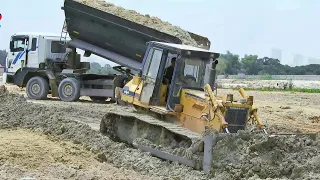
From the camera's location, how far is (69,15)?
61.7 ft

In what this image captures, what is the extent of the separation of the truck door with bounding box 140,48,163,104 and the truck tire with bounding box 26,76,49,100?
9881 mm

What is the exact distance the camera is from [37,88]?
67.5 ft

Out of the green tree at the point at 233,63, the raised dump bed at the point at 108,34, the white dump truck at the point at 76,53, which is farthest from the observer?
the green tree at the point at 233,63

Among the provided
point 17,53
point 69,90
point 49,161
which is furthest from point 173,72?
point 17,53

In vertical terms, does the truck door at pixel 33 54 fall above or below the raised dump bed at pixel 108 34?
below

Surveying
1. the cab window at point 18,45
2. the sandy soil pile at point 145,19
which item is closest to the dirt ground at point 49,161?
the sandy soil pile at point 145,19

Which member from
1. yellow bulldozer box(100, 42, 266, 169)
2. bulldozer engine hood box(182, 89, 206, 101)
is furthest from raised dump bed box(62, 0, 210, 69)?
bulldozer engine hood box(182, 89, 206, 101)

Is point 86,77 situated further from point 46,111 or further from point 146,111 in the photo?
point 146,111

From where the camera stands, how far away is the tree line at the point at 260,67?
201 feet

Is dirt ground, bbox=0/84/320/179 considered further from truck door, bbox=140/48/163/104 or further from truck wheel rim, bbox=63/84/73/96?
truck wheel rim, bbox=63/84/73/96

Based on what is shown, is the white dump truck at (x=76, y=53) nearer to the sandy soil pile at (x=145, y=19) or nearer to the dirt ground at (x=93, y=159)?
the sandy soil pile at (x=145, y=19)

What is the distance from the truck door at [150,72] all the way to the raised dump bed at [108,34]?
6376 mm

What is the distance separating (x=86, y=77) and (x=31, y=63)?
85.6 inches

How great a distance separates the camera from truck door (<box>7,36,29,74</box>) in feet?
68.4
